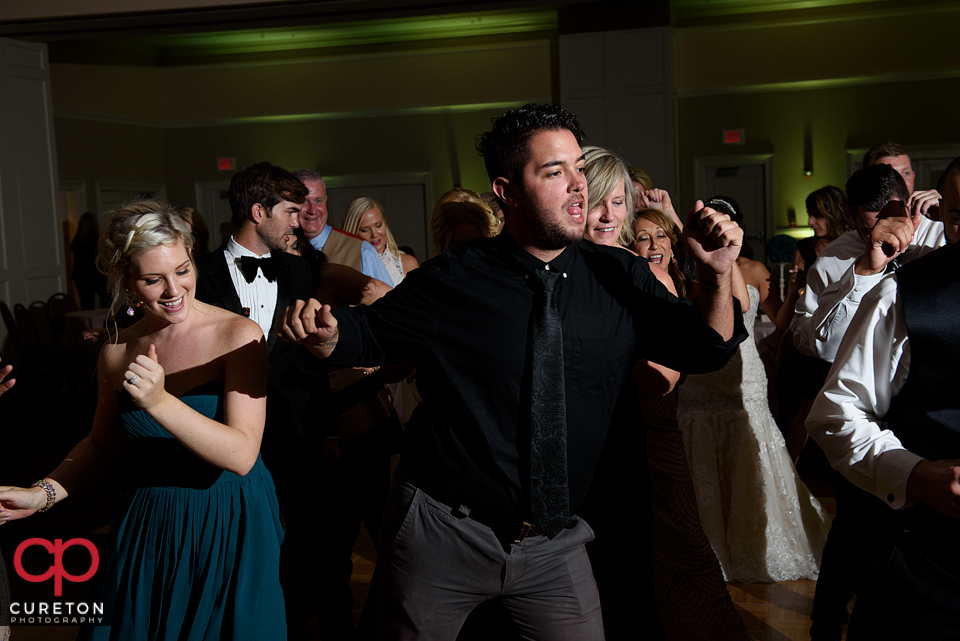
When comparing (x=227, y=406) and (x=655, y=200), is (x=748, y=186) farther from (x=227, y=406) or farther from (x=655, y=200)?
(x=227, y=406)

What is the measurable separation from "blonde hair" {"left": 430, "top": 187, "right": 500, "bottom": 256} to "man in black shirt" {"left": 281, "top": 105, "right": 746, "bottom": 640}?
130 cm

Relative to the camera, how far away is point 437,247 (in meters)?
3.04

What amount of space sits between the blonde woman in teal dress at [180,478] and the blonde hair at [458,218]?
3.92 feet

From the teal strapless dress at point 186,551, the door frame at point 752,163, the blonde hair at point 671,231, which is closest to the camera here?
the teal strapless dress at point 186,551

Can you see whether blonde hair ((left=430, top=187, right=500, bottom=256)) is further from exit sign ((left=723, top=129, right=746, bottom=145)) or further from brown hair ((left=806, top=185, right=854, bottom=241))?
exit sign ((left=723, top=129, right=746, bottom=145))

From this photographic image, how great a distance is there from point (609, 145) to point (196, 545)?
8312mm

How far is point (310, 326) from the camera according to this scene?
1.42m

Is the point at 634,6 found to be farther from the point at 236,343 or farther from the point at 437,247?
the point at 236,343

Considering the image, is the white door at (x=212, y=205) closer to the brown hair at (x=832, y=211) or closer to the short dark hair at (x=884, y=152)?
the brown hair at (x=832, y=211)

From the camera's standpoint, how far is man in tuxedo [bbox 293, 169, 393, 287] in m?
3.39

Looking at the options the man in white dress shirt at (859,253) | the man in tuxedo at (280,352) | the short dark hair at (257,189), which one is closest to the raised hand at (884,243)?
the man in white dress shirt at (859,253)

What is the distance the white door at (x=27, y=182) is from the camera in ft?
26.1

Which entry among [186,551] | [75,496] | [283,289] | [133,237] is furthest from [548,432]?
[75,496]

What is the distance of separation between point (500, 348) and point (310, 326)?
0.38 meters
